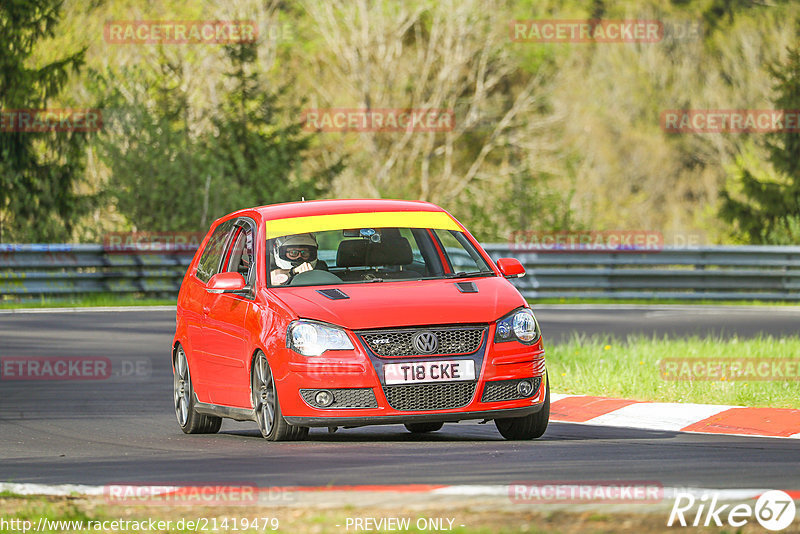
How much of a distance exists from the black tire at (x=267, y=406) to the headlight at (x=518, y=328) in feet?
4.55

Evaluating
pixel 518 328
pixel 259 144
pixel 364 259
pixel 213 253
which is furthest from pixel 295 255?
pixel 259 144

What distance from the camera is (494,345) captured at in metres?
9.75

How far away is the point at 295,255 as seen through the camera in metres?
10.8

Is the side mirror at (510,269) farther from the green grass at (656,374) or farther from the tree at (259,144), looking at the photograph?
the tree at (259,144)

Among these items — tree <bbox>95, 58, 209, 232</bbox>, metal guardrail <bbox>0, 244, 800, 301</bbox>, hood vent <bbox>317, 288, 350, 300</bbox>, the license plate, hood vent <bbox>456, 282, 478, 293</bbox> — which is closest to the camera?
the license plate

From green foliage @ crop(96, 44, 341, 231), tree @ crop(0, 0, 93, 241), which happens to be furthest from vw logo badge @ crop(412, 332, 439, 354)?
tree @ crop(0, 0, 93, 241)

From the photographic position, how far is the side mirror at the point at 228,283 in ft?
34.4

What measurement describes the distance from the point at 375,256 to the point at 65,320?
12.7 m

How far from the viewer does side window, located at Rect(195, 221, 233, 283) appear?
11.9 meters

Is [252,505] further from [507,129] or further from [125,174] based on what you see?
[507,129]

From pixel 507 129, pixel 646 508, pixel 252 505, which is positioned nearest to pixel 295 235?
pixel 252 505

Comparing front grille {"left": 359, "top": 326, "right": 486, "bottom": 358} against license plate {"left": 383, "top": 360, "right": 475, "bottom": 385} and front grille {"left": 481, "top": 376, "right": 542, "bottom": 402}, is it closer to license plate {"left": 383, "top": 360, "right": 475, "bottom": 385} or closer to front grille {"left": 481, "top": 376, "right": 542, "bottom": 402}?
license plate {"left": 383, "top": 360, "right": 475, "bottom": 385}

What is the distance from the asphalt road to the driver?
1.17 metres


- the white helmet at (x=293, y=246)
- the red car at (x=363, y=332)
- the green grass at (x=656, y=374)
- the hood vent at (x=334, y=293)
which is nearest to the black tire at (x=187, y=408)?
the red car at (x=363, y=332)
